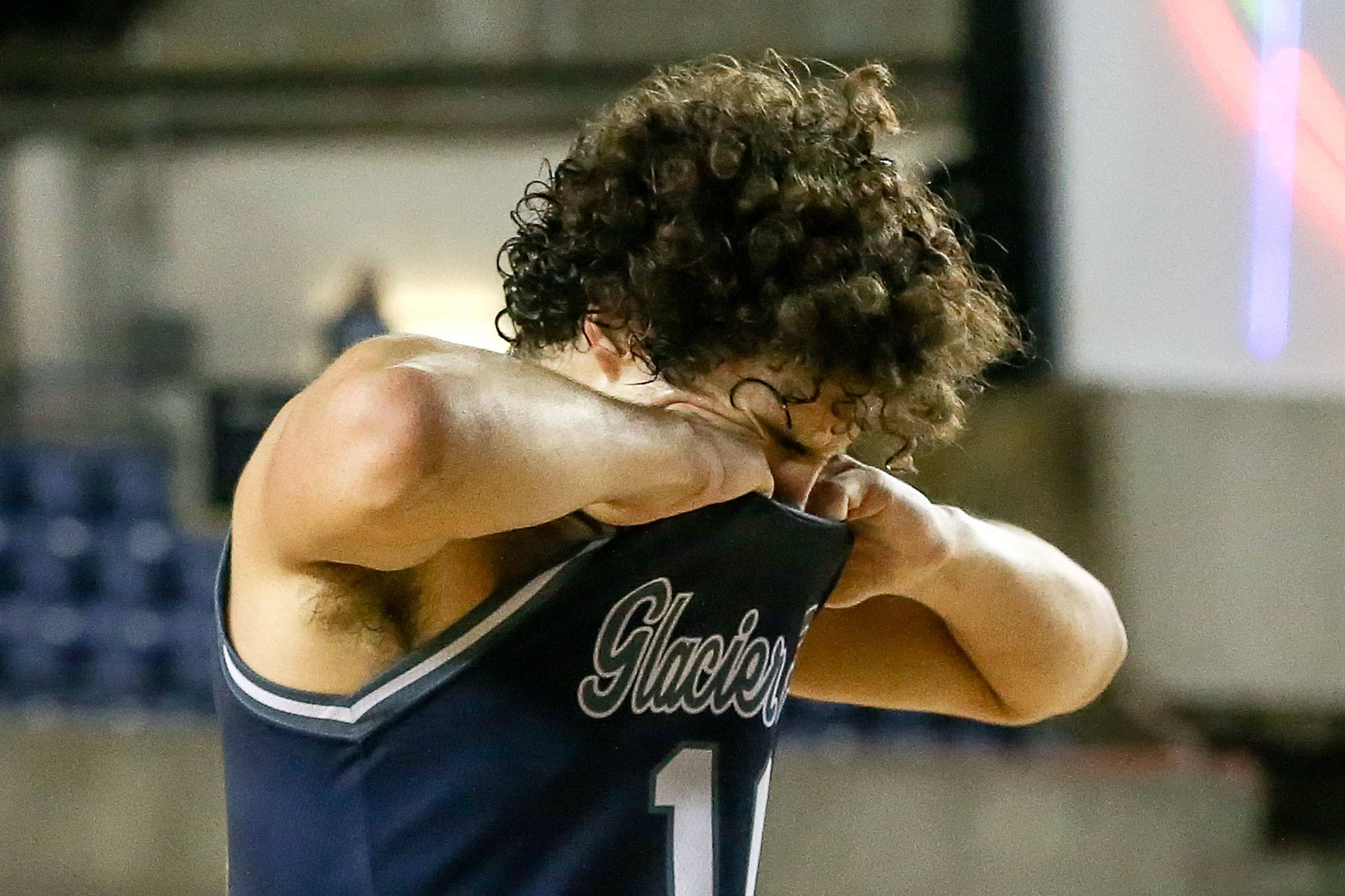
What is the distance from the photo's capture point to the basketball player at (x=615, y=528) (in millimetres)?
835

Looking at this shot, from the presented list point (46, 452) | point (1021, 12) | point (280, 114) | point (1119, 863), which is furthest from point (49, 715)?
point (1021, 12)

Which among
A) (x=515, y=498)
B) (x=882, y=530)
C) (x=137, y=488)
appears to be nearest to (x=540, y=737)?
(x=515, y=498)

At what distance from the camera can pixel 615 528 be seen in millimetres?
923

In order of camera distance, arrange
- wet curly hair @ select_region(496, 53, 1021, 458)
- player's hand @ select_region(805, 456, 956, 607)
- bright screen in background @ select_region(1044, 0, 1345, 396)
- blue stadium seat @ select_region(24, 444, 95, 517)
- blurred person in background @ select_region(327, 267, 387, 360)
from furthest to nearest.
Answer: blurred person in background @ select_region(327, 267, 387, 360) < blue stadium seat @ select_region(24, 444, 95, 517) < bright screen in background @ select_region(1044, 0, 1345, 396) < player's hand @ select_region(805, 456, 956, 607) < wet curly hair @ select_region(496, 53, 1021, 458)

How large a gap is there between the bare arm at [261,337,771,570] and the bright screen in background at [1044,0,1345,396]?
321 centimetres

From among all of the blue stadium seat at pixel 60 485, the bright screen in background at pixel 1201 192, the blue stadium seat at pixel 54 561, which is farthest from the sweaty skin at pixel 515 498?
the blue stadium seat at pixel 60 485

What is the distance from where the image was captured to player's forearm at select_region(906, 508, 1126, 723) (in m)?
1.19

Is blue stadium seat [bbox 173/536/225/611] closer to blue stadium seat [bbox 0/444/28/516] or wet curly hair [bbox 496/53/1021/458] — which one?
blue stadium seat [bbox 0/444/28/516]

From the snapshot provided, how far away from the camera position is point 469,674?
89cm

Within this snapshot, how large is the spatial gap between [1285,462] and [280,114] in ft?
11.2

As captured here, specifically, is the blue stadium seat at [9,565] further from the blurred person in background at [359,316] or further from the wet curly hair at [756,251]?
the wet curly hair at [756,251]

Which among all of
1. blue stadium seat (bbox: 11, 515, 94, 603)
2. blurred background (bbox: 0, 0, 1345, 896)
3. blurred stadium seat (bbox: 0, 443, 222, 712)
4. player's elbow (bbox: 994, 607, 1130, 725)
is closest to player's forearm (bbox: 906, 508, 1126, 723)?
player's elbow (bbox: 994, 607, 1130, 725)

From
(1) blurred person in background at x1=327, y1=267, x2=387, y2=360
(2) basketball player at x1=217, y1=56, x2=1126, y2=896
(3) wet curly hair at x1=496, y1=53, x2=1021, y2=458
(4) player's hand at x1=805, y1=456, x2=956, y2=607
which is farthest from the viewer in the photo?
(1) blurred person in background at x1=327, y1=267, x2=387, y2=360

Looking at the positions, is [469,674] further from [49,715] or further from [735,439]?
[49,715]
